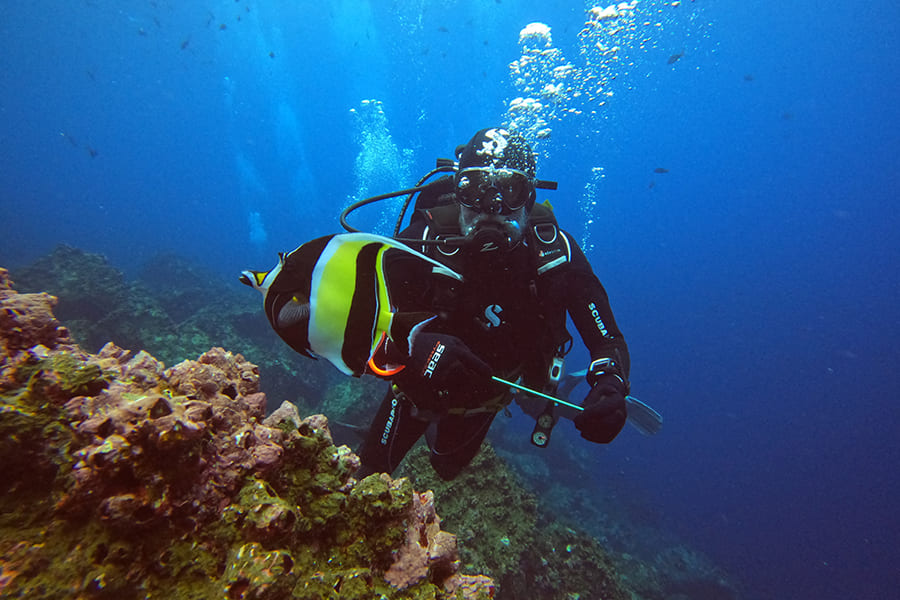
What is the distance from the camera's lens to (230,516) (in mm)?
958

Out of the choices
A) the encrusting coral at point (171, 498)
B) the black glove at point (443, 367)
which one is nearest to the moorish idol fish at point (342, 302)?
the encrusting coral at point (171, 498)

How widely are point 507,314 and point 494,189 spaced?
0.91 metres

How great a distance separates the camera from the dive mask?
2.53 metres

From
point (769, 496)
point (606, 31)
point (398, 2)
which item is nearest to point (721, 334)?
point (769, 496)

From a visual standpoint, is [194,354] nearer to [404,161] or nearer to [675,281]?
[404,161]

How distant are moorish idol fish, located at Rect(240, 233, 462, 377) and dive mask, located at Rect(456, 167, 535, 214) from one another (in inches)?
71.9

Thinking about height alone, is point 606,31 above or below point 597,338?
above

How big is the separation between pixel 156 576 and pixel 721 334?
76.9 meters

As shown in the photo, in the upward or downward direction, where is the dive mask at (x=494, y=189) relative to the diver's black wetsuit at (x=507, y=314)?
upward

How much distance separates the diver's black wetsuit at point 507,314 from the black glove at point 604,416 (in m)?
0.33

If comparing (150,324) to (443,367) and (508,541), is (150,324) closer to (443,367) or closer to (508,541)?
(508,541)

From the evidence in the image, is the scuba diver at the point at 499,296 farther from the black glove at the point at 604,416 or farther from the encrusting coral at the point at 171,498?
the encrusting coral at the point at 171,498

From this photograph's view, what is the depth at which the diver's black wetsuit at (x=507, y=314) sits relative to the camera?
2426mm

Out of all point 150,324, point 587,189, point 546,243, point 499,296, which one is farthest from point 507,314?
point 587,189
